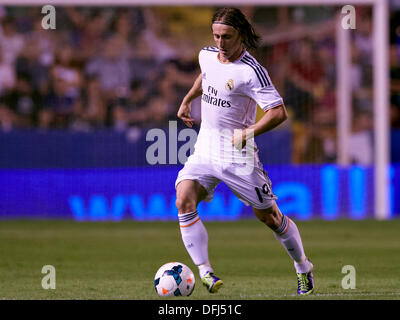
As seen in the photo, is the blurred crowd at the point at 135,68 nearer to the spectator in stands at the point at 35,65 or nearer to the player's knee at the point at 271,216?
the spectator in stands at the point at 35,65

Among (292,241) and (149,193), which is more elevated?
(149,193)

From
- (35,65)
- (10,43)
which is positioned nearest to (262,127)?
(35,65)

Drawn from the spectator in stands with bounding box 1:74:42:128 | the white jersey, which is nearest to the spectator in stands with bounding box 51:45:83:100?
the spectator in stands with bounding box 1:74:42:128

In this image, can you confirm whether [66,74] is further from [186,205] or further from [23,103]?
[186,205]

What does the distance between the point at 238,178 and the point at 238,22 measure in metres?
1.19

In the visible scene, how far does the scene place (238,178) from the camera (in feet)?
23.3

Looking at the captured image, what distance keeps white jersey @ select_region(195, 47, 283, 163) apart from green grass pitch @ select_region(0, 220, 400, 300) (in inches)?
45.1

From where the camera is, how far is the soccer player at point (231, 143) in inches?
275

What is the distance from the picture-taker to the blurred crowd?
52.3 ft

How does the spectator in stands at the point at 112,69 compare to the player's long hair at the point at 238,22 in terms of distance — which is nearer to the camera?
the player's long hair at the point at 238,22

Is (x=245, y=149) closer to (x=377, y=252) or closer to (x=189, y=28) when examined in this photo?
(x=377, y=252)

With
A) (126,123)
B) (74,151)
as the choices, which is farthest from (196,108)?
(74,151)

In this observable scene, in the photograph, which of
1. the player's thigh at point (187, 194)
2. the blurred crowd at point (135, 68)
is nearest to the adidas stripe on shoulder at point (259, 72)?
the player's thigh at point (187, 194)

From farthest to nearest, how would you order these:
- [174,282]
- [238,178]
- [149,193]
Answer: [149,193] → [238,178] → [174,282]
